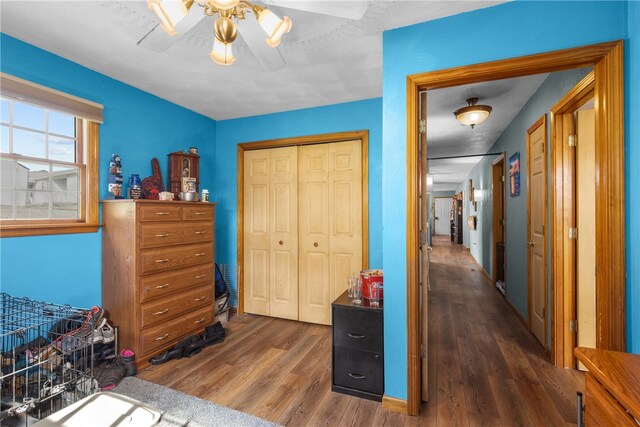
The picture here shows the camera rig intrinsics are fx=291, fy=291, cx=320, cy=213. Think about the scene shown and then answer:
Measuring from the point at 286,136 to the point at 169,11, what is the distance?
7.80 ft

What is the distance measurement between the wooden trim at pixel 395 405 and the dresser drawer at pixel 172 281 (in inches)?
81.4

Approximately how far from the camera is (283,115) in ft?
12.0

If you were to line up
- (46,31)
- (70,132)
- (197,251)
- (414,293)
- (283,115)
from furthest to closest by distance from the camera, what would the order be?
(283,115), (197,251), (70,132), (46,31), (414,293)

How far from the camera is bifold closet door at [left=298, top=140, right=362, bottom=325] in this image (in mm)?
3354

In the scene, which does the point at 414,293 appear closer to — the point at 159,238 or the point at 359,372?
the point at 359,372

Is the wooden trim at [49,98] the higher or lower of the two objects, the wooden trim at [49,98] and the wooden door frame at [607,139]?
the higher

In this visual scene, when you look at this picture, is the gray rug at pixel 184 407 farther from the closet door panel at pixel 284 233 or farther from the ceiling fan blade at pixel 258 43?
the ceiling fan blade at pixel 258 43

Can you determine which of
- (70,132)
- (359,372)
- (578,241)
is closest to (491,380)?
(359,372)

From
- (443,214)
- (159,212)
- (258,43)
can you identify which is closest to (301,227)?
A: (159,212)

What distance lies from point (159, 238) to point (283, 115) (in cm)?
204

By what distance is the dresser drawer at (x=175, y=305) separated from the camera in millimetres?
2541

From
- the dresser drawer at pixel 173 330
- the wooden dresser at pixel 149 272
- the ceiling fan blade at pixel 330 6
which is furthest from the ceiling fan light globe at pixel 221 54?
the dresser drawer at pixel 173 330

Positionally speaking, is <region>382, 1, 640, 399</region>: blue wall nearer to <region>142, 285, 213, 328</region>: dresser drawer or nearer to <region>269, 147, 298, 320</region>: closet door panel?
<region>269, 147, 298, 320</region>: closet door panel

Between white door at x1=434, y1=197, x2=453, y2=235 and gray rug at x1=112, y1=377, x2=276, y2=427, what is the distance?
601 inches
